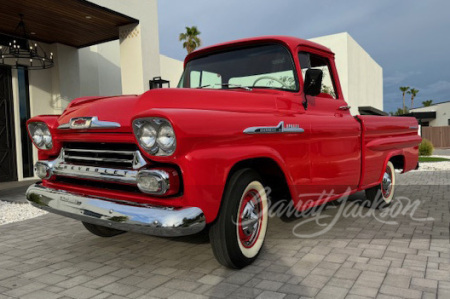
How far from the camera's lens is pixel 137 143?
2.47 metres

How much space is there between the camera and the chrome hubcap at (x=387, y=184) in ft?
17.2

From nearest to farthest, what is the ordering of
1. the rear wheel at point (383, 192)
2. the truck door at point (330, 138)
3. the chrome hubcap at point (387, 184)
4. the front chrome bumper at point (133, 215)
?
the front chrome bumper at point (133, 215), the truck door at point (330, 138), the rear wheel at point (383, 192), the chrome hubcap at point (387, 184)

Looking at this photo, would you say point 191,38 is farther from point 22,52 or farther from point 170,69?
point 22,52

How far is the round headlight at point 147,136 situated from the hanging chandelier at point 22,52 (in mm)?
7059

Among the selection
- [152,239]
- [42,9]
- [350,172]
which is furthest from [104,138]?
[42,9]

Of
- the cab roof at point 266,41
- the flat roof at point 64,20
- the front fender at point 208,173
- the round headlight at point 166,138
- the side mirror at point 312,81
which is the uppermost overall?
the flat roof at point 64,20

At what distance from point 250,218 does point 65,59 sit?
905 cm

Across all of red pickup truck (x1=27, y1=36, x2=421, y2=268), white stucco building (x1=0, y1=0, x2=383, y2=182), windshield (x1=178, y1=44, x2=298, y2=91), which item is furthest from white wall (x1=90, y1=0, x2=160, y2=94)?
windshield (x1=178, y1=44, x2=298, y2=91)

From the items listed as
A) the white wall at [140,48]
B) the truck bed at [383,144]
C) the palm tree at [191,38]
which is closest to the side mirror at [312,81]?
the truck bed at [383,144]

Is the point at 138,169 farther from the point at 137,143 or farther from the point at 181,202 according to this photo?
the point at 181,202

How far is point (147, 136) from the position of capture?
243 cm

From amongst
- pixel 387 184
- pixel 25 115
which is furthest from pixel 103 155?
pixel 25 115

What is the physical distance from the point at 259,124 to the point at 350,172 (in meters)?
1.70

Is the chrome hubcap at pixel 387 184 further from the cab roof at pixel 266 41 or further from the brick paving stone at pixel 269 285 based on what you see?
the brick paving stone at pixel 269 285
